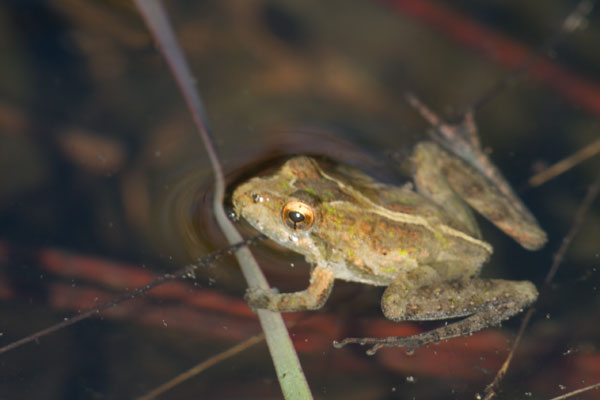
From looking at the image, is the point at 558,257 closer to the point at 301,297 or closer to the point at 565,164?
the point at 565,164

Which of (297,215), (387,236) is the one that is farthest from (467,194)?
(297,215)

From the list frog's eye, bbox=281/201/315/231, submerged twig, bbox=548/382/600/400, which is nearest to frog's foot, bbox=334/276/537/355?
submerged twig, bbox=548/382/600/400

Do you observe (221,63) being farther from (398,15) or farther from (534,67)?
(534,67)

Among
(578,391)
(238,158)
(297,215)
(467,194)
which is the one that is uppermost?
(238,158)

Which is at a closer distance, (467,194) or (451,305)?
(451,305)

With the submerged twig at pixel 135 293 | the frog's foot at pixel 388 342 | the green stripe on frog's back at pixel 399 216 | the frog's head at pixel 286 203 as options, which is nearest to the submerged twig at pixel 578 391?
the frog's foot at pixel 388 342
